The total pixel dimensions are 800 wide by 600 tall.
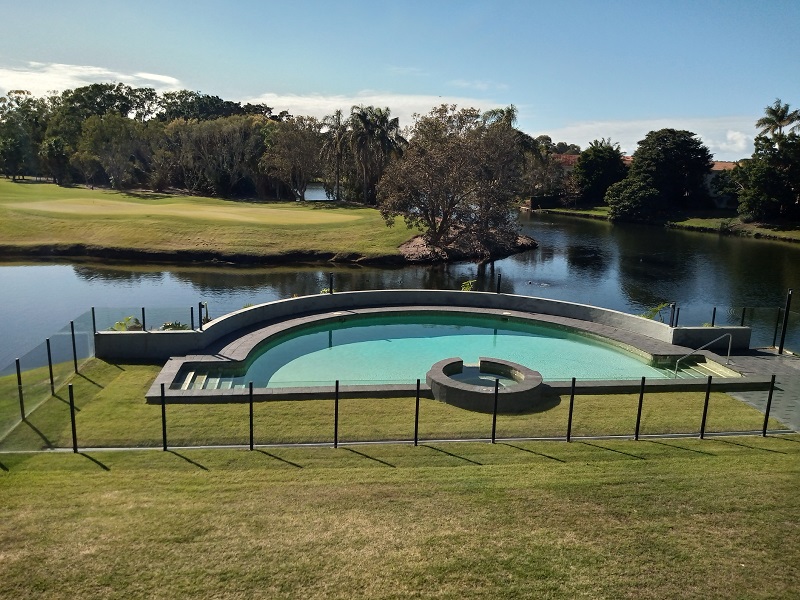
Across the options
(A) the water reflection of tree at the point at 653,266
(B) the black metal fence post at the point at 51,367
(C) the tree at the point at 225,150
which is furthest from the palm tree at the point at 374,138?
(B) the black metal fence post at the point at 51,367

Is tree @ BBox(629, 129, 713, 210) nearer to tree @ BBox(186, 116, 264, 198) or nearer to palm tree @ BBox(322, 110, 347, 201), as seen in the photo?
palm tree @ BBox(322, 110, 347, 201)

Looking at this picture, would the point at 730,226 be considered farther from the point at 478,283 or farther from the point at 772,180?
the point at 478,283

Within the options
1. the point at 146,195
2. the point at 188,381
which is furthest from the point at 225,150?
the point at 188,381

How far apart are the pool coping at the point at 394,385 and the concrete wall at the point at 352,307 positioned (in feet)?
1.03

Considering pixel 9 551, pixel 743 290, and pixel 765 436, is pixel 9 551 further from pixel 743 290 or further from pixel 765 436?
pixel 743 290

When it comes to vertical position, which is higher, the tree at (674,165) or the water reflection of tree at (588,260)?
the tree at (674,165)

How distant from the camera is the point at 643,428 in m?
14.5

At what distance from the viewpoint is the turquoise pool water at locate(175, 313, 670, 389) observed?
19.8m

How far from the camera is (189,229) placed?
5125 centimetres

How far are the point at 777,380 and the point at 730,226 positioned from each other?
6344cm

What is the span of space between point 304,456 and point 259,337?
10246 mm

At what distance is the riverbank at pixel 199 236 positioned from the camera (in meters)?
46.9

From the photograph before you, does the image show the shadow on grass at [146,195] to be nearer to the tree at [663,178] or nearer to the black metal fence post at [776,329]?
the tree at [663,178]

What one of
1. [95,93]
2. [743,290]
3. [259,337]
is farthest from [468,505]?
[95,93]
